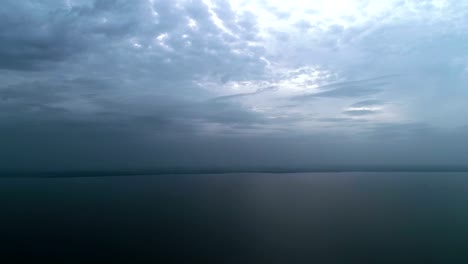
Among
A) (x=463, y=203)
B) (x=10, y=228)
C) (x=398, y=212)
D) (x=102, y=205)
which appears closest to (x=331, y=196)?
(x=398, y=212)

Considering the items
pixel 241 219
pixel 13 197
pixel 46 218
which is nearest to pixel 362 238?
pixel 241 219

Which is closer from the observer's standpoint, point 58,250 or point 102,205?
point 58,250

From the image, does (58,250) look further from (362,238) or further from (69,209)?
(362,238)

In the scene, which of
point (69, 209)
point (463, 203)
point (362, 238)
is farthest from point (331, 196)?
point (69, 209)

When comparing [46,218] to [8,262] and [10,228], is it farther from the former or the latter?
[8,262]

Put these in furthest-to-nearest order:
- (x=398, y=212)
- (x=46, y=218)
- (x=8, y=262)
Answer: (x=398, y=212)
(x=46, y=218)
(x=8, y=262)

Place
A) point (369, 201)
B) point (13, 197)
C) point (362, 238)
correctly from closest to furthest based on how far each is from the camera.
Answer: point (362, 238) < point (369, 201) < point (13, 197)

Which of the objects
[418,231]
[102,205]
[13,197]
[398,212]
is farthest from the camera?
[13,197]

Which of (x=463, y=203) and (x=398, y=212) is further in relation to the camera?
(x=463, y=203)

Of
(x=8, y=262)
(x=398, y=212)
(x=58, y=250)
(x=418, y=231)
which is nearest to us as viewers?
(x=8, y=262)
